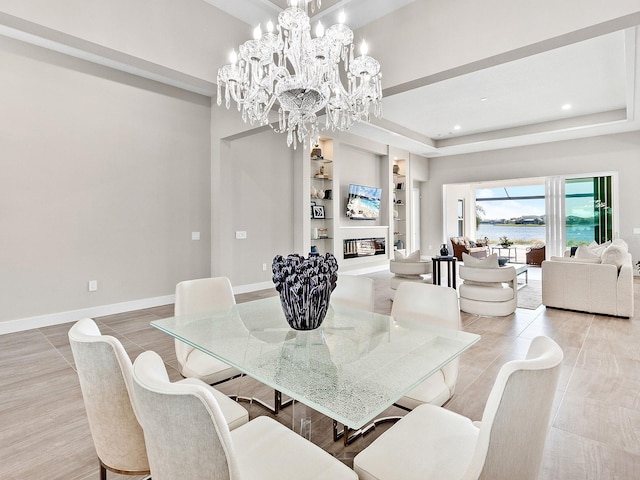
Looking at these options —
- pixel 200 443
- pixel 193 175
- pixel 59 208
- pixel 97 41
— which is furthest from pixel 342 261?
pixel 200 443

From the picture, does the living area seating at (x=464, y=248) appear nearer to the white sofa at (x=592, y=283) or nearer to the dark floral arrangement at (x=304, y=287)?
the white sofa at (x=592, y=283)

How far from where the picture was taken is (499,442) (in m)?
0.87

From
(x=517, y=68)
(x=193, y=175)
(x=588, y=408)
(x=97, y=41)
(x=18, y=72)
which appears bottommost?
(x=588, y=408)

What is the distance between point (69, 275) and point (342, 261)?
188 inches

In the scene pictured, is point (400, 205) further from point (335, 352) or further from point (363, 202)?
point (335, 352)

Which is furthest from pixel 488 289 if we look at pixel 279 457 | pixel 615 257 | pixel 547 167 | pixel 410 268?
pixel 547 167

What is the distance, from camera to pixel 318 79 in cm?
277

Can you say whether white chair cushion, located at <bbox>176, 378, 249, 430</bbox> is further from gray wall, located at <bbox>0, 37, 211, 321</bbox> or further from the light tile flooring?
gray wall, located at <bbox>0, 37, 211, 321</bbox>

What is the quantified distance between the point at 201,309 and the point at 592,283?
4.80 metres

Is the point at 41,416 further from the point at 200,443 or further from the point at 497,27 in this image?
the point at 497,27

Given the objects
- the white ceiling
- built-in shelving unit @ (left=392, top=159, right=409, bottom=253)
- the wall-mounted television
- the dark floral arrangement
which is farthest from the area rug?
the dark floral arrangement

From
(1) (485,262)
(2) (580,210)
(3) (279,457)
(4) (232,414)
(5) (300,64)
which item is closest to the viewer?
(3) (279,457)

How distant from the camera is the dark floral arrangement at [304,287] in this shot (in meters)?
1.65

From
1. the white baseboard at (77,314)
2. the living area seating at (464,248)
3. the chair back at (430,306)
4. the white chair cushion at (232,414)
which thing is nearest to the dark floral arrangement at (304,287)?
the white chair cushion at (232,414)
